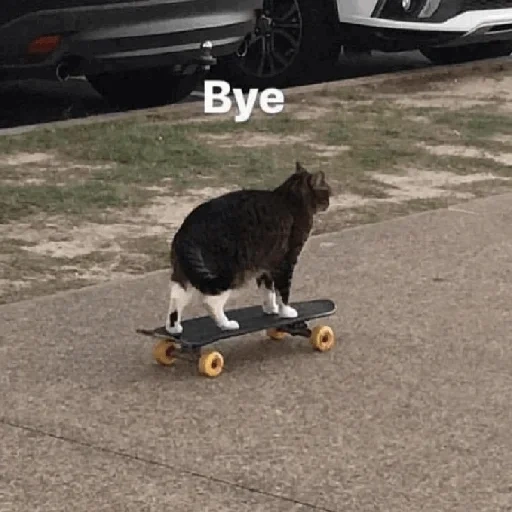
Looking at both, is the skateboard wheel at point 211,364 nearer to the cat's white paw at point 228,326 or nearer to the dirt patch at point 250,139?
the cat's white paw at point 228,326

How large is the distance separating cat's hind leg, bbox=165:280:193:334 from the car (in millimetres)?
3742

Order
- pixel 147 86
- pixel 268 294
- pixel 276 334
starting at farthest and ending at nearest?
1. pixel 147 86
2. pixel 276 334
3. pixel 268 294

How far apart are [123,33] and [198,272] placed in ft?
13.5

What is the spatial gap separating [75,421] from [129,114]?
17.4 ft

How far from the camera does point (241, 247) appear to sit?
5281 mm

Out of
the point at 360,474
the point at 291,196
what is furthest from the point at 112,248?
the point at 360,474

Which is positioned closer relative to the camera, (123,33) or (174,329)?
(174,329)

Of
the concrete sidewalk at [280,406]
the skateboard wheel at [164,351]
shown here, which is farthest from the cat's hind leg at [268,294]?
the skateboard wheel at [164,351]

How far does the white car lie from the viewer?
10.9 m

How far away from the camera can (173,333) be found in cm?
529

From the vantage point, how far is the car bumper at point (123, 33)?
343 inches

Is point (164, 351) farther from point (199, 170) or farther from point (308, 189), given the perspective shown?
point (199, 170)

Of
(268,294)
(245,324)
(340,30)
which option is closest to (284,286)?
(268,294)

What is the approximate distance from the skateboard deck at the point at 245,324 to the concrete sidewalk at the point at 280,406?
112 millimetres
